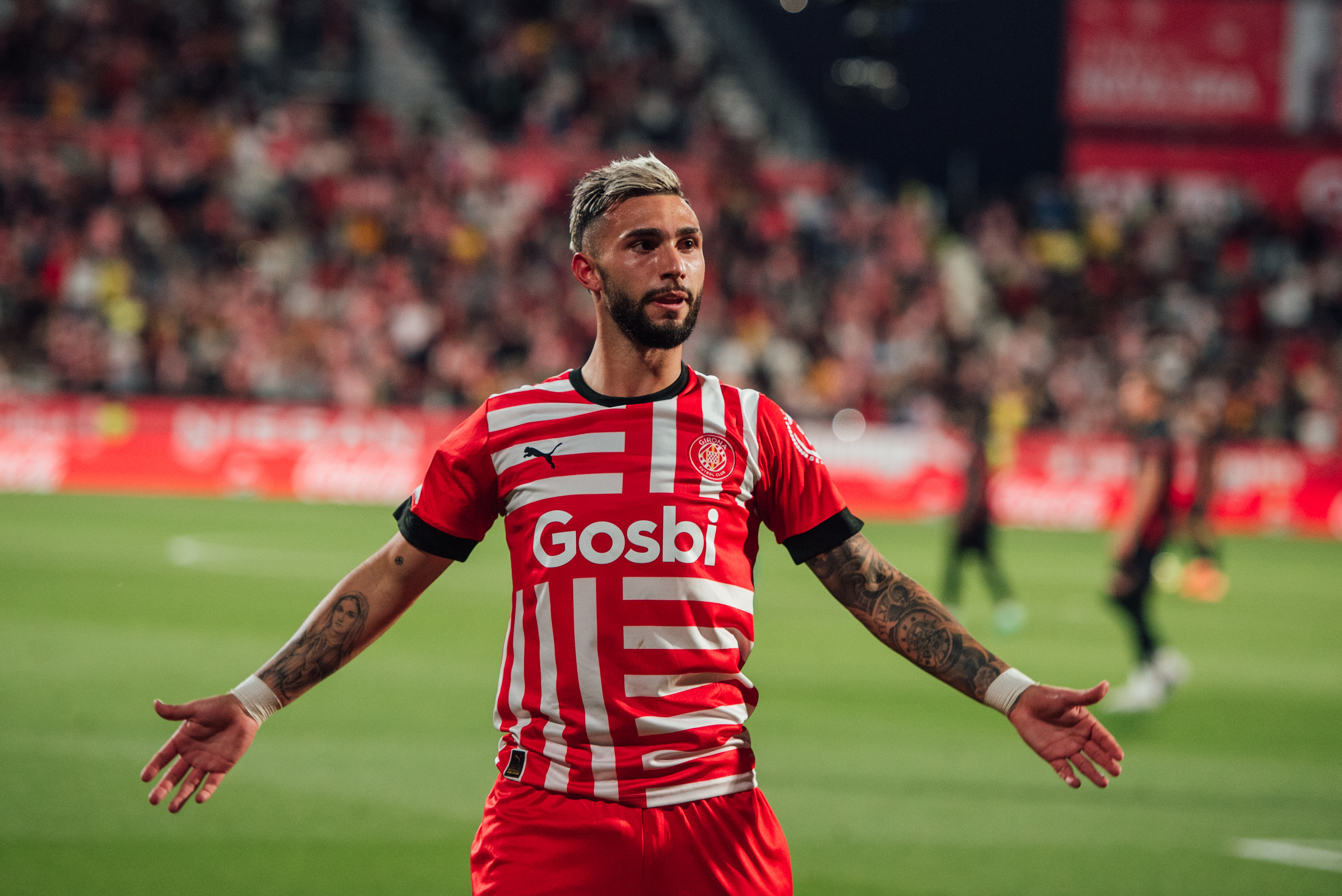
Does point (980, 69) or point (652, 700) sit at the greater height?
point (980, 69)

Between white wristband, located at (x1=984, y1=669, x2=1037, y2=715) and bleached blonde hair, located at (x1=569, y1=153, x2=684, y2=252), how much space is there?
1382 millimetres

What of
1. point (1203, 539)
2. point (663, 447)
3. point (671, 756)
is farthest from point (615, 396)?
point (1203, 539)

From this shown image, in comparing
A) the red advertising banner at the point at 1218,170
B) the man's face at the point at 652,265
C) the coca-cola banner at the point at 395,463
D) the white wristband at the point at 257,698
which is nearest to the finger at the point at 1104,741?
the man's face at the point at 652,265

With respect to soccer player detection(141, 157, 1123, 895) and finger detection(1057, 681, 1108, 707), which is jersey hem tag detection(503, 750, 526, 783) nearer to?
soccer player detection(141, 157, 1123, 895)

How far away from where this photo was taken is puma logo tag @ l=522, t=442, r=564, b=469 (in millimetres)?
3197

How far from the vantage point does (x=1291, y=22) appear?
1288 inches

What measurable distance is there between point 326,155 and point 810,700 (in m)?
18.5

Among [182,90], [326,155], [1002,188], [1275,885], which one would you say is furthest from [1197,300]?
[1275,885]

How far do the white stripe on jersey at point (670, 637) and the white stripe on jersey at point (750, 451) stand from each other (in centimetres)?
34

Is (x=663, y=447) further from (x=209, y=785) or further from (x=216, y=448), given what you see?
(x=216, y=448)

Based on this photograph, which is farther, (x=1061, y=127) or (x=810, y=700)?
(x=1061, y=127)

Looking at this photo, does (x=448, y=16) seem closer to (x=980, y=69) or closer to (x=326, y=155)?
(x=326, y=155)

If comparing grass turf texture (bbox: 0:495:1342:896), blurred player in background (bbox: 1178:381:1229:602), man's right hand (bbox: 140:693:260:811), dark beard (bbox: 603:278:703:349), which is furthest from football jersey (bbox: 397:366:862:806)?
blurred player in background (bbox: 1178:381:1229:602)

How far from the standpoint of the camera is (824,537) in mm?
3283
